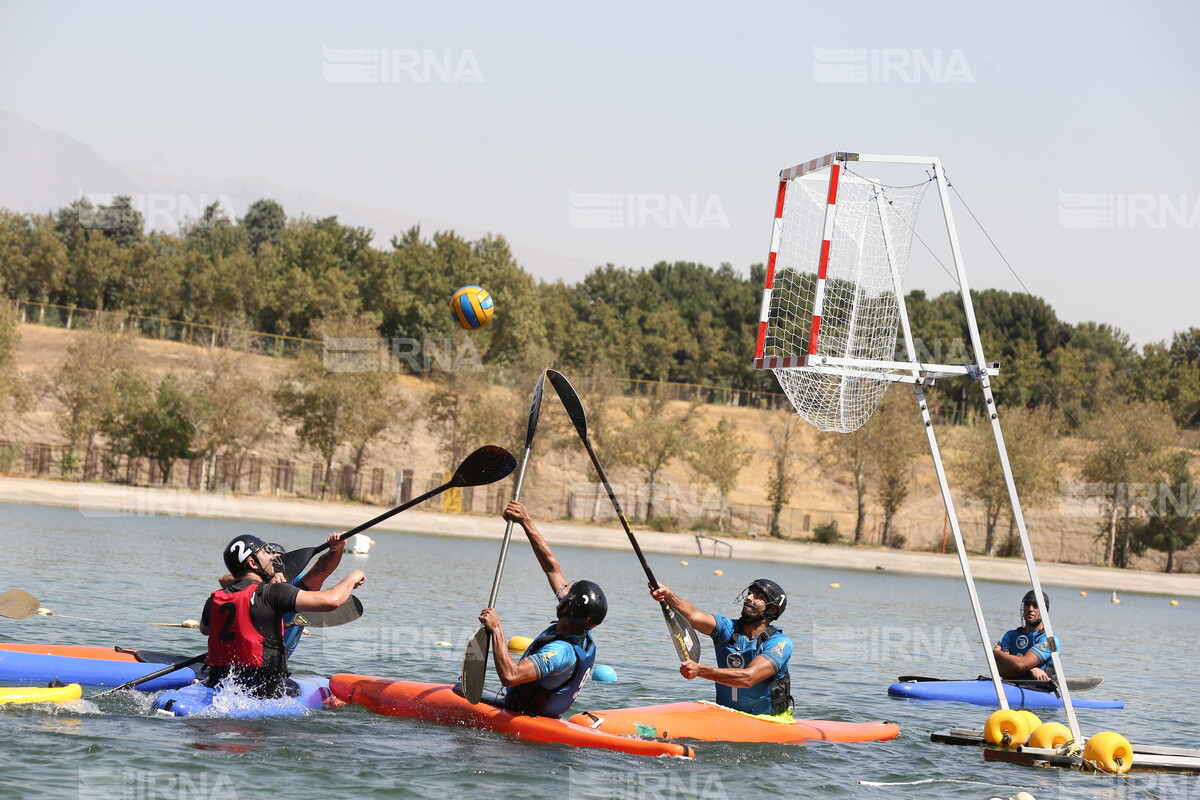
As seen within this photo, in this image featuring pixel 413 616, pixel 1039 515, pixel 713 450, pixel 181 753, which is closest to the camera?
pixel 181 753

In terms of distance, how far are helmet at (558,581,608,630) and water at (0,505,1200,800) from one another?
112 cm

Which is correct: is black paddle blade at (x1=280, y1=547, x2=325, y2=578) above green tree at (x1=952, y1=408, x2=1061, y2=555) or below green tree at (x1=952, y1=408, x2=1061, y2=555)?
below

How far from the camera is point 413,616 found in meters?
19.1

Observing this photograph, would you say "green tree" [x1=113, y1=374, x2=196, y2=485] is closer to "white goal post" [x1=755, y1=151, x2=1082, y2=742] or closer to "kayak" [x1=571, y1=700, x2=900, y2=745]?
"white goal post" [x1=755, y1=151, x2=1082, y2=742]

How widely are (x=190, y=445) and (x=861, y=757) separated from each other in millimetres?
43590

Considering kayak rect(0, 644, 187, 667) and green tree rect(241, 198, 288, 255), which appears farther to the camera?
green tree rect(241, 198, 288, 255)

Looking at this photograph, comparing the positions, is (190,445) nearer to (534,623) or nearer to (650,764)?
(534,623)

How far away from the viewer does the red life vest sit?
972 cm

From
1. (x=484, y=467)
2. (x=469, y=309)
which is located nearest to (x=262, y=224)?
(x=469, y=309)

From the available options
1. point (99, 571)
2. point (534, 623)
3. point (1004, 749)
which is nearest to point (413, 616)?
point (534, 623)

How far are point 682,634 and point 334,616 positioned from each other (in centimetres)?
322

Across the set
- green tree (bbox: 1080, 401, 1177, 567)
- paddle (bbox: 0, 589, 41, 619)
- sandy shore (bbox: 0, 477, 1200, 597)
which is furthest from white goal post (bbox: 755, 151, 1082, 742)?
green tree (bbox: 1080, 401, 1177, 567)

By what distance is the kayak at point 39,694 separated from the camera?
31.2 feet

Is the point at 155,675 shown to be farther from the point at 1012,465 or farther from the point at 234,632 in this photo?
the point at 1012,465
